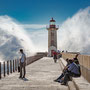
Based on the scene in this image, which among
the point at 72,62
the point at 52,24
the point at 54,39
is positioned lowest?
the point at 72,62

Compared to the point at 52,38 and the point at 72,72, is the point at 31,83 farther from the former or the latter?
the point at 52,38

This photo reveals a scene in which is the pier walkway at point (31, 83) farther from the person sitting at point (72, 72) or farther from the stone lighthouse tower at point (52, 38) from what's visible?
the stone lighthouse tower at point (52, 38)

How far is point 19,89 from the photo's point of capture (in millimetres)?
7324

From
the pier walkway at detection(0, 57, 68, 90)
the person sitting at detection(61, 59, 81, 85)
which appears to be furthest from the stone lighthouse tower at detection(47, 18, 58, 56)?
the person sitting at detection(61, 59, 81, 85)

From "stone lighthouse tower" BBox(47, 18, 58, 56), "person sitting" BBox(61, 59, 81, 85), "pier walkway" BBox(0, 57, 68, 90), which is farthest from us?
"stone lighthouse tower" BBox(47, 18, 58, 56)

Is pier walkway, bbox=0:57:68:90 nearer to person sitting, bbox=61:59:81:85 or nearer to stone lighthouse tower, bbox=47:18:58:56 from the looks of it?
person sitting, bbox=61:59:81:85

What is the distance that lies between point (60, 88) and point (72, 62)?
59.3 inches

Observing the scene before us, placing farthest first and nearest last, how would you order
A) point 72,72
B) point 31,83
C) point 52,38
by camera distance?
point 52,38, point 31,83, point 72,72

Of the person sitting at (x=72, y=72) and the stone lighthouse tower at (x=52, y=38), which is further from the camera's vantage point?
the stone lighthouse tower at (x=52, y=38)

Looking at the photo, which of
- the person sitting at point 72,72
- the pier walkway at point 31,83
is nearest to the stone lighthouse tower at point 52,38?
the pier walkway at point 31,83

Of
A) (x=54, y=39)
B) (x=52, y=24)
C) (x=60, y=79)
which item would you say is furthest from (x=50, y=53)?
(x=60, y=79)

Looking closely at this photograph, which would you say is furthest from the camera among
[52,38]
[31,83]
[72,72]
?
[52,38]

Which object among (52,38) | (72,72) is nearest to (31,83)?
(72,72)

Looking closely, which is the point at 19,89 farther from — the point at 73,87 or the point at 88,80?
the point at 88,80
